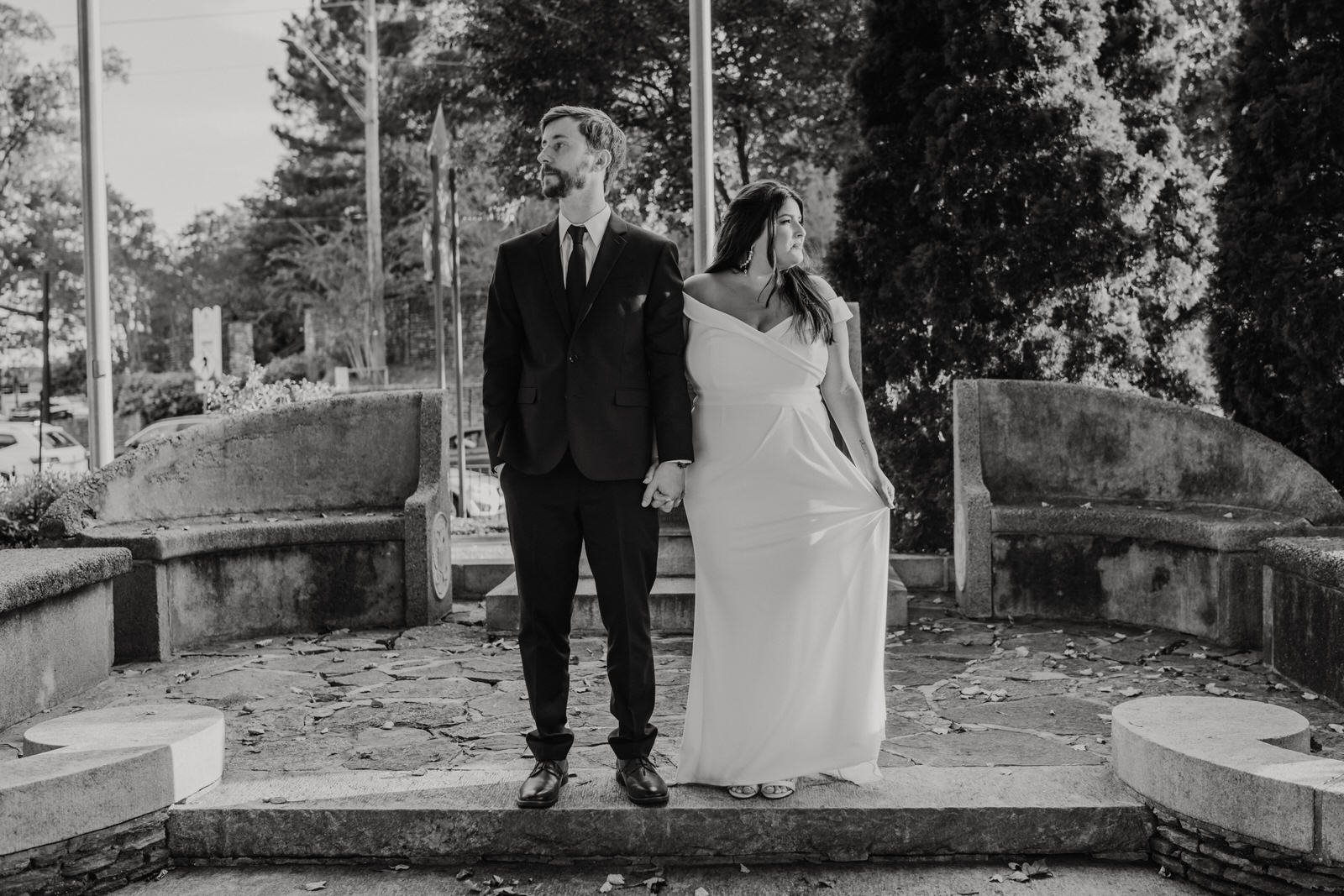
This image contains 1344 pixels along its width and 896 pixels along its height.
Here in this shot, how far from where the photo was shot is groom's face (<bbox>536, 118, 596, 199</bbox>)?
369cm

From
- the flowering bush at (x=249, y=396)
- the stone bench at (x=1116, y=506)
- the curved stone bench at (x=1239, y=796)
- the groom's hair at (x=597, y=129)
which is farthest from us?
the flowering bush at (x=249, y=396)

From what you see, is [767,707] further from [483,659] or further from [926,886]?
[483,659]

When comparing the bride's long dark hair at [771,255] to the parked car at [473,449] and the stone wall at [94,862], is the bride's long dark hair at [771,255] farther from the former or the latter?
the parked car at [473,449]

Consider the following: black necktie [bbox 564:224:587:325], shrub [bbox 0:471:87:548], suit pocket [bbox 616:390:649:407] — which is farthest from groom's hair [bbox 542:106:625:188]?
shrub [bbox 0:471:87:548]

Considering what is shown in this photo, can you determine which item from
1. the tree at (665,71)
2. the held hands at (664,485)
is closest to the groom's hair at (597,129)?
the held hands at (664,485)

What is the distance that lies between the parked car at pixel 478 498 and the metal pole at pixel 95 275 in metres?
5.74

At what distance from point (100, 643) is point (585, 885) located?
3.58 metres

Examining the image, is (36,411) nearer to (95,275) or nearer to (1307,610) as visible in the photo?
(95,275)

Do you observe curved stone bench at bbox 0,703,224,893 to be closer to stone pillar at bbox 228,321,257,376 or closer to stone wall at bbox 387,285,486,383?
stone pillar at bbox 228,321,257,376

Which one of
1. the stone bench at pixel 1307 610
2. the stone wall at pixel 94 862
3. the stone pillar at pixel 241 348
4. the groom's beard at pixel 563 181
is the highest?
the stone pillar at pixel 241 348

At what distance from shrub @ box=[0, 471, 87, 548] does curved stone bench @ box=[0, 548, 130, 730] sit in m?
1.39

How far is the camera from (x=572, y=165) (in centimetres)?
371

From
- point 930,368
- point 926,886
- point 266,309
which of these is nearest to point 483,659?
point 926,886

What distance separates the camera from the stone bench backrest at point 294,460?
7133 millimetres
